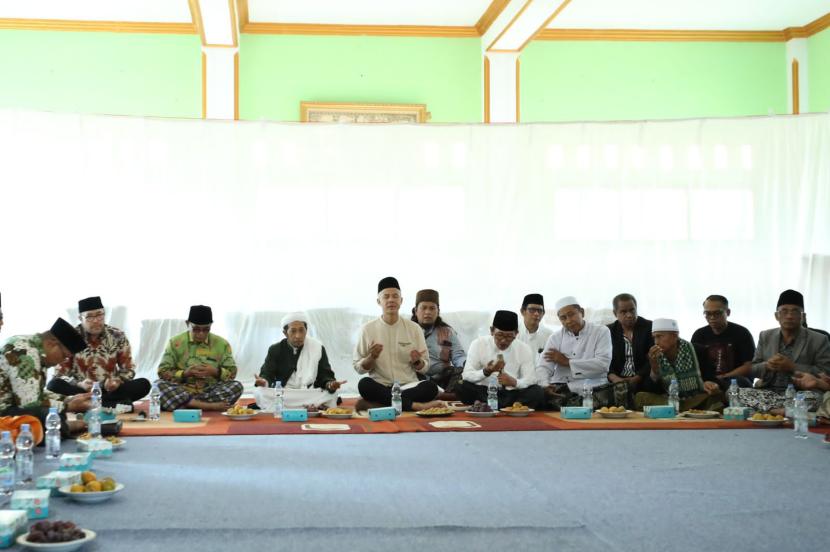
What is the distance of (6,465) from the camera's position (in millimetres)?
3014

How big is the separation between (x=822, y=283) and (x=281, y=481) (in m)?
5.32

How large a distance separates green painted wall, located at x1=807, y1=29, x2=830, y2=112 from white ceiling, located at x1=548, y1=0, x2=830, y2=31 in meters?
0.23

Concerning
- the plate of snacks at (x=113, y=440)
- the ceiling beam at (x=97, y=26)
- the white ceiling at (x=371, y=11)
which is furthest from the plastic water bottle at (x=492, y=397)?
the ceiling beam at (x=97, y=26)

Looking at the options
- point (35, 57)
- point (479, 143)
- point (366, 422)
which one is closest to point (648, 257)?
point (479, 143)

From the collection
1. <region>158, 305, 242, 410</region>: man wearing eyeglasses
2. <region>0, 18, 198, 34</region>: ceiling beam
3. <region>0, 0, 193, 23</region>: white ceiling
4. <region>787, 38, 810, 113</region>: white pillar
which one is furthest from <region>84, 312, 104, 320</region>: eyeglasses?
<region>787, 38, 810, 113</region>: white pillar

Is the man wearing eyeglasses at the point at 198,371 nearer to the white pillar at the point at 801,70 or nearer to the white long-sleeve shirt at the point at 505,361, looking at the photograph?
the white long-sleeve shirt at the point at 505,361

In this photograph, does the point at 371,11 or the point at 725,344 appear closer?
the point at 725,344

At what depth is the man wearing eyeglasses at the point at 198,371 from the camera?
18.2 ft

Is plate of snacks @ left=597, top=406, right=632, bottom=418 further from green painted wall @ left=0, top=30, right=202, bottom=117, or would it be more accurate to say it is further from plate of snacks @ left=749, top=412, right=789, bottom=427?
green painted wall @ left=0, top=30, right=202, bottom=117

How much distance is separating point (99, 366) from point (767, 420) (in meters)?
3.81

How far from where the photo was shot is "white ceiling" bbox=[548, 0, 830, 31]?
8.23 m

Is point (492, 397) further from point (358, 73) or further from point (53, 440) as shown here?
point (358, 73)

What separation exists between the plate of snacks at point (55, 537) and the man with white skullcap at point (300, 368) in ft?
10.9

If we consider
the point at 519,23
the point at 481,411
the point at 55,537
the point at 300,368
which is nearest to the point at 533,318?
the point at 481,411
